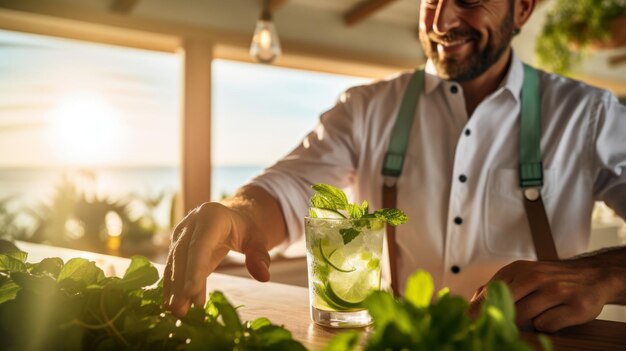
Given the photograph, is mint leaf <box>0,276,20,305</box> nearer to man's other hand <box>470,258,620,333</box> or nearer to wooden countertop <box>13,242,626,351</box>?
wooden countertop <box>13,242,626,351</box>

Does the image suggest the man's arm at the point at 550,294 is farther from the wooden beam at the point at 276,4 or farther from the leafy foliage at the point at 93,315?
the wooden beam at the point at 276,4

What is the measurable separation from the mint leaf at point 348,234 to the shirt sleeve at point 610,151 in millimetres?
1073

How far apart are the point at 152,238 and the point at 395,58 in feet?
11.7

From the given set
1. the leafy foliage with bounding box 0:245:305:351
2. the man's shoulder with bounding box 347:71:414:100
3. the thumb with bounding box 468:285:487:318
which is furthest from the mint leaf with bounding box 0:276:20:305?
the man's shoulder with bounding box 347:71:414:100

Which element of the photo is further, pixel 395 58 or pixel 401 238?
pixel 395 58

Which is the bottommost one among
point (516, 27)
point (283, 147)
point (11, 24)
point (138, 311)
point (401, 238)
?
point (283, 147)

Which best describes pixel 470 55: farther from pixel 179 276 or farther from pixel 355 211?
pixel 179 276

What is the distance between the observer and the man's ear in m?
1.70

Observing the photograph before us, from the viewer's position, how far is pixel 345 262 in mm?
757

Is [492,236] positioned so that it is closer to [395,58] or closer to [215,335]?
[215,335]

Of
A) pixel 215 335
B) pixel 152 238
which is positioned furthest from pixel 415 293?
pixel 152 238

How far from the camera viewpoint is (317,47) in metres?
6.48

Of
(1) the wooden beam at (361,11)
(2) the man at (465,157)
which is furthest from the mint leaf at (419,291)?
(1) the wooden beam at (361,11)

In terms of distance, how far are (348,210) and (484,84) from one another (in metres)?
1.19
